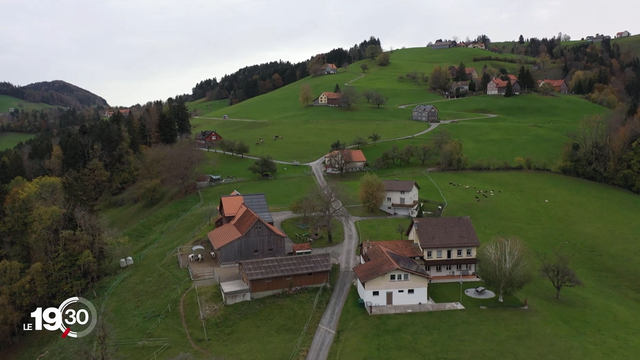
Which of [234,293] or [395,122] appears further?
[395,122]

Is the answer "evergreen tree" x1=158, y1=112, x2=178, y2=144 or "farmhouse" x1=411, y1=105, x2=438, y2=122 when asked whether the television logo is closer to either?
"evergreen tree" x1=158, y1=112, x2=178, y2=144

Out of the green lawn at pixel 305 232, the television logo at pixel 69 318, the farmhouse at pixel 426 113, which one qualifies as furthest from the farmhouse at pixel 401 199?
the farmhouse at pixel 426 113

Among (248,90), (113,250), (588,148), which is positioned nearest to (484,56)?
(248,90)

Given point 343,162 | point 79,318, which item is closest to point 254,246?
point 79,318

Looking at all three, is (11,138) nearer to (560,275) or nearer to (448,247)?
(448,247)

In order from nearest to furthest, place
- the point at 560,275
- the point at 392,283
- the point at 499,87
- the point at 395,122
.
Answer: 1. the point at 392,283
2. the point at 560,275
3. the point at 395,122
4. the point at 499,87
